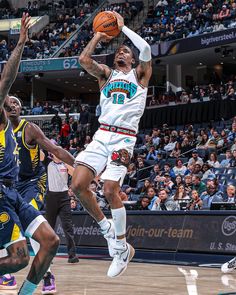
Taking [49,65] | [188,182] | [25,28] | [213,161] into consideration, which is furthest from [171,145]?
[25,28]

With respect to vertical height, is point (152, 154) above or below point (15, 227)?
below

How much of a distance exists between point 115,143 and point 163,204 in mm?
7703

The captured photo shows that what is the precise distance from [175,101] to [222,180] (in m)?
10.7

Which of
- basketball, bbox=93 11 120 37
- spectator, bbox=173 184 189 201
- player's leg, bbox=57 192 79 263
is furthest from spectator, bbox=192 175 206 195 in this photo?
basketball, bbox=93 11 120 37

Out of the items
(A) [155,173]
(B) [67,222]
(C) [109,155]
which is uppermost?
(C) [109,155]

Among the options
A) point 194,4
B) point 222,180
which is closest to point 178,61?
point 194,4

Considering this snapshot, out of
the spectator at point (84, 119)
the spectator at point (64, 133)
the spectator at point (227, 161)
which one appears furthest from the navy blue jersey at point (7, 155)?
the spectator at point (84, 119)

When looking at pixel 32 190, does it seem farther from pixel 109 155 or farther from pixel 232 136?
pixel 232 136

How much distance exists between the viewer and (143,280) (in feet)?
30.7

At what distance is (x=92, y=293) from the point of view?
305 inches

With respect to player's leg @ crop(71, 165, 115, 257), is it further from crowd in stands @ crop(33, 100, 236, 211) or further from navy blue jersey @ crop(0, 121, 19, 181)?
crowd in stands @ crop(33, 100, 236, 211)

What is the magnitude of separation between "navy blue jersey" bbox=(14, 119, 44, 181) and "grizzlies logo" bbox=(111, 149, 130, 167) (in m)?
1.06

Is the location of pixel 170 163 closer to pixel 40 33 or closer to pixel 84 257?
pixel 84 257

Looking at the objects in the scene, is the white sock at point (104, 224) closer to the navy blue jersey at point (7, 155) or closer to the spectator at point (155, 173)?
the navy blue jersey at point (7, 155)
